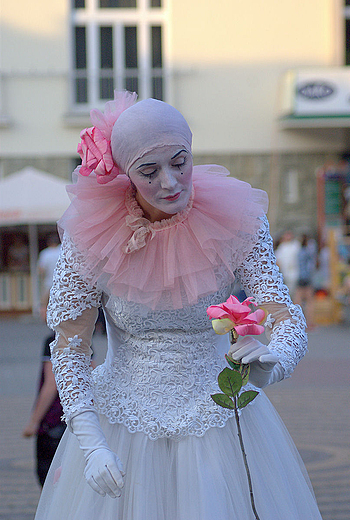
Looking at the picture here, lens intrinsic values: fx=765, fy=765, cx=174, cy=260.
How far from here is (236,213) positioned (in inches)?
86.7

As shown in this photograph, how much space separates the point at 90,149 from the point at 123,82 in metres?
13.5

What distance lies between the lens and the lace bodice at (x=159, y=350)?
211 centimetres

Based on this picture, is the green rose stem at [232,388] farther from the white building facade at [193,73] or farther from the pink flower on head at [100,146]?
the white building facade at [193,73]

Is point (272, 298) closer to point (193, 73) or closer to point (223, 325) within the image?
point (223, 325)

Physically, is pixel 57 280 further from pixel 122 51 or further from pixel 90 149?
pixel 122 51

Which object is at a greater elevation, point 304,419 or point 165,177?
point 165,177

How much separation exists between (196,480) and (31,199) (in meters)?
10.1

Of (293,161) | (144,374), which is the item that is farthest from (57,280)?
(293,161)

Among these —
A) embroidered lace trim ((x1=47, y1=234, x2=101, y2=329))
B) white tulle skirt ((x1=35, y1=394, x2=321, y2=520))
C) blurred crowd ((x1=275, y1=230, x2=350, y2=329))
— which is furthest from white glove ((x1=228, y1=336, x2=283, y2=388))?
blurred crowd ((x1=275, y1=230, x2=350, y2=329))

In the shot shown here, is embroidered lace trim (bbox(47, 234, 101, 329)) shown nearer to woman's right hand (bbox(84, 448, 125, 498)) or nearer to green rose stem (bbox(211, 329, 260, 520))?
woman's right hand (bbox(84, 448, 125, 498))

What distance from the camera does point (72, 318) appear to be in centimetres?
215

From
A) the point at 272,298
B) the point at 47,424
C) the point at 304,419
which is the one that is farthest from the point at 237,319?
the point at 304,419

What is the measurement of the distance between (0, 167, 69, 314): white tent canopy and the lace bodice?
936 cm

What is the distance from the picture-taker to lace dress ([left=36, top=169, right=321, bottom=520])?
6.70 feet
